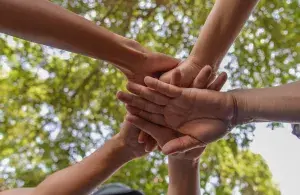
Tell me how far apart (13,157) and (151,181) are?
936mm

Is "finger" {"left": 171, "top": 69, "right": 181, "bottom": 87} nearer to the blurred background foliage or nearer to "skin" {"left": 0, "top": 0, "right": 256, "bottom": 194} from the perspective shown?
"skin" {"left": 0, "top": 0, "right": 256, "bottom": 194}

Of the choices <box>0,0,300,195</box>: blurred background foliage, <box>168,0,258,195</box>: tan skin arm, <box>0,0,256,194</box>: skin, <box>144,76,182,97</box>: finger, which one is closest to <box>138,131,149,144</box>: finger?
<box>0,0,256,194</box>: skin

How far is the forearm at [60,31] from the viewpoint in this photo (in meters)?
1.33

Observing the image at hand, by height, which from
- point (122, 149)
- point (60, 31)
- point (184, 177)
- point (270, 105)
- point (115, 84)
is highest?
point (115, 84)

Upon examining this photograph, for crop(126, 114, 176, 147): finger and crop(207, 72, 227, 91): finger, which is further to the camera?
crop(126, 114, 176, 147): finger

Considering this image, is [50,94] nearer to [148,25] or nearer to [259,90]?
[148,25]

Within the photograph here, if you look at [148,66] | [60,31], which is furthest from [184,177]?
[60,31]

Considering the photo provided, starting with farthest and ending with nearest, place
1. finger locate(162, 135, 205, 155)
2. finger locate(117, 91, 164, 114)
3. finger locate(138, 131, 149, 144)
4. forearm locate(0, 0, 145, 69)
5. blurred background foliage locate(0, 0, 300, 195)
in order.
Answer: blurred background foliage locate(0, 0, 300, 195)
finger locate(138, 131, 149, 144)
finger locate(117, 91, 164, 114)
finger locate(162, 135, 205, 155)
forearm locate(0, 0, 145, 69)

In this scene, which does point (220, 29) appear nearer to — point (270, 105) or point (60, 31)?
point (270, 105)

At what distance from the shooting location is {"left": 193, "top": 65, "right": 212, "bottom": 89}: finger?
60.4 inches

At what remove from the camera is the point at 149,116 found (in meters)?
1.63

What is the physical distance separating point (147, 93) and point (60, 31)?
354 mm

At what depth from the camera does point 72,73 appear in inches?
126

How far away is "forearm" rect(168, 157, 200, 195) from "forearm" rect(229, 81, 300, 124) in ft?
0.93
